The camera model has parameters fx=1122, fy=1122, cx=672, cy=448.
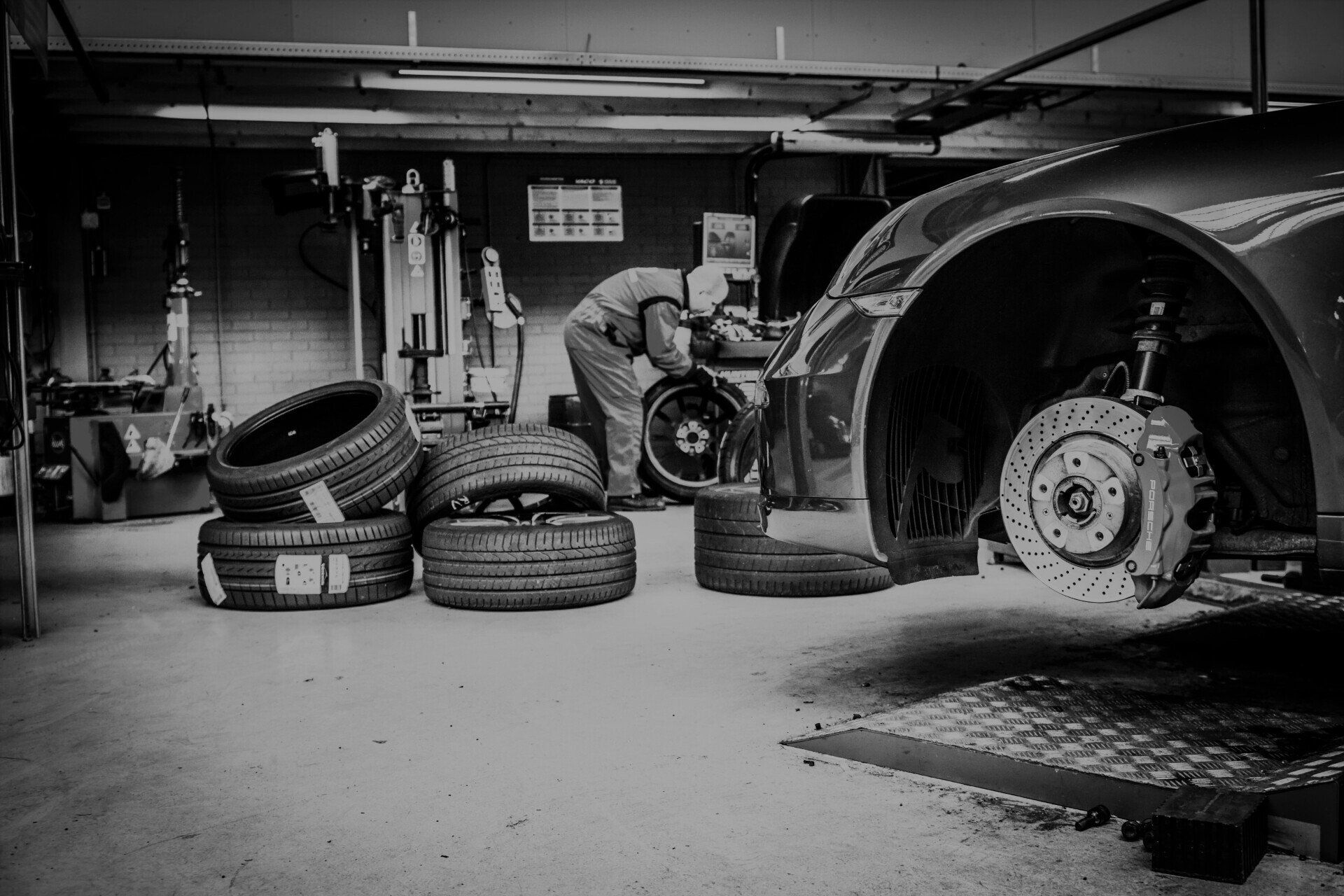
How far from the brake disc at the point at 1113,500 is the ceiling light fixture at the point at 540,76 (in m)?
6.90

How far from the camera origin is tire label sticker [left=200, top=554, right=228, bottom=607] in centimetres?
446

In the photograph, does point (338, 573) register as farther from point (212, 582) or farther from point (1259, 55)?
point (1259, 55)

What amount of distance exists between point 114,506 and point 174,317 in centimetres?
194

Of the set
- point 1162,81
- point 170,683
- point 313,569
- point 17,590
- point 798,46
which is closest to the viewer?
point 170,683

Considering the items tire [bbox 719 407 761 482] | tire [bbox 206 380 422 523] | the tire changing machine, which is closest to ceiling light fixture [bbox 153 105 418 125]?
the tire changing machine

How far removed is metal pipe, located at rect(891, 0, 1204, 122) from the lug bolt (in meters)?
4.51

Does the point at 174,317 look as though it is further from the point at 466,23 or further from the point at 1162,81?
the point at 1162,81

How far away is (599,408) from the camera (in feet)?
25.1

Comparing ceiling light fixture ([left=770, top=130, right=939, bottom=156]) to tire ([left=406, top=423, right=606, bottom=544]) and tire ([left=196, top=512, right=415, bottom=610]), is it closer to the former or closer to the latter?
tire ([left=406, top=423, right=606, bottom=544])

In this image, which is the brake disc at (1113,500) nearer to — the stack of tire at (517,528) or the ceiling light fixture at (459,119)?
the stack of tire at (517,528)

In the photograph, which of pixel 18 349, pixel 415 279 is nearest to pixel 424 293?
pixel 415 279

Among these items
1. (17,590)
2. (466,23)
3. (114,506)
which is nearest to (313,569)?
(17,590)

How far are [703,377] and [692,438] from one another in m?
0.49

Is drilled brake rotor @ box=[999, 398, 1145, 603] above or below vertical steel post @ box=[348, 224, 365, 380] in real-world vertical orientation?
below
